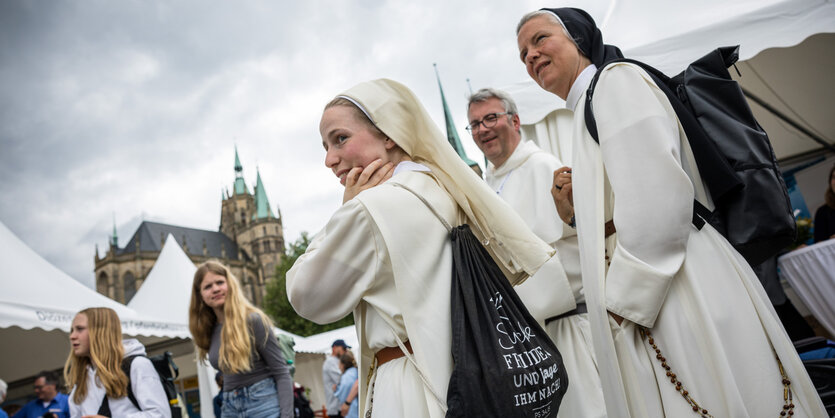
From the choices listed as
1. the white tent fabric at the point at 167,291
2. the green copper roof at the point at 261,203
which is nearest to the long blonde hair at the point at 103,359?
the white tent fabric at the point at 167,291

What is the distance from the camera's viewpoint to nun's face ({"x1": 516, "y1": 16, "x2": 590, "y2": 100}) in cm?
184

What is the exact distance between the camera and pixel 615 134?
145 cm

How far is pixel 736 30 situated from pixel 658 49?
0.50m

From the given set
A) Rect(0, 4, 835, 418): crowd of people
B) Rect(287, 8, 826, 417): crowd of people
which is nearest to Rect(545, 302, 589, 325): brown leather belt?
Rect(0, 4, 835, 418): crowd of people

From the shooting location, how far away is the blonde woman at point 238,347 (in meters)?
3.16

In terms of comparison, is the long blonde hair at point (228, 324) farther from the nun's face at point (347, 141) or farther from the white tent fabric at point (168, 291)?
the white tent fabric at point (168, 291)

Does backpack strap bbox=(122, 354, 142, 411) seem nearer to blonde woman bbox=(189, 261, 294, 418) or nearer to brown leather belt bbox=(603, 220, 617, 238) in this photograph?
blonde woman bbox=(189, 261, 294, 418)

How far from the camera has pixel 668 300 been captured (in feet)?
4.41

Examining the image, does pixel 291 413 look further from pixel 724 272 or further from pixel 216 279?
pixel 724 272

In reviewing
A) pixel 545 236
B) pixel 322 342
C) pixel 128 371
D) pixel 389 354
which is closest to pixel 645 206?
pixel 389 354

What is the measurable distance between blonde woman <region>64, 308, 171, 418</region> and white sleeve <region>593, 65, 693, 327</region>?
3.16 m

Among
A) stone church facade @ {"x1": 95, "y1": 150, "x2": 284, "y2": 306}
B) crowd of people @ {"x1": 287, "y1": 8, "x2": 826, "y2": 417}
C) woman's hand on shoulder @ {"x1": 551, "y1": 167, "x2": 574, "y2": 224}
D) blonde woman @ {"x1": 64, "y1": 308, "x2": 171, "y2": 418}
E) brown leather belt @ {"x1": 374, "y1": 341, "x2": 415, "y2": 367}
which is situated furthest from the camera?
stone church facade @ {"x1": 95, "y1": 150, "x2": 284, "y2": 306}

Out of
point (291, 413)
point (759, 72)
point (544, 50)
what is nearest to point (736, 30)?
point (759, 72)

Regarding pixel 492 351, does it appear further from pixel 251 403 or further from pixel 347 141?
pixel 251 403
